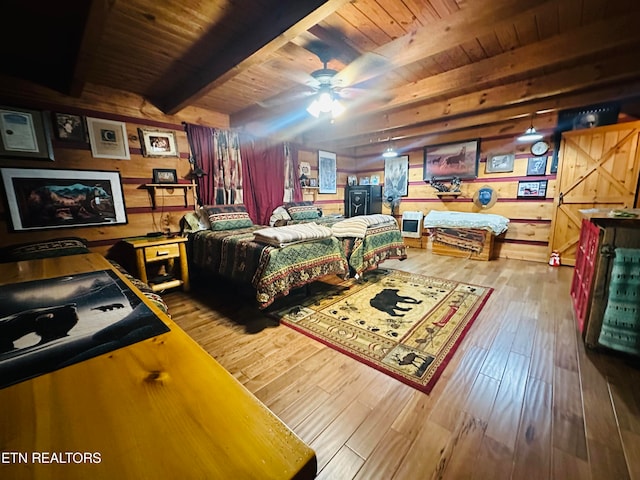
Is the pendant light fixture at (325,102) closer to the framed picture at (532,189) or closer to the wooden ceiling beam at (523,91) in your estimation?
the wooden ceiling beam at (523,91)

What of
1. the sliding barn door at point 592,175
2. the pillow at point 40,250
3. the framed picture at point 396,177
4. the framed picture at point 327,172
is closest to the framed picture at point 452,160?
the framed picture at point 396,177

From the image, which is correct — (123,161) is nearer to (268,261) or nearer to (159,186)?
(159,186)

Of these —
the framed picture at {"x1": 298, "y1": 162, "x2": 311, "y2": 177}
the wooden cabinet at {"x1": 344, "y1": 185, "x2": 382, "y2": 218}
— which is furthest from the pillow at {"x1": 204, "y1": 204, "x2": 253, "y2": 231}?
the wooden cabinet at {"x1": 344, "y1": 185, "x2": 382, "y2": 218}

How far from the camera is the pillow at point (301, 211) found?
444 cm

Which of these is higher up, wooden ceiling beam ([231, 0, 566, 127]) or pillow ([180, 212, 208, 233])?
wooden ceiling beam ([231, 0, 566, 127])

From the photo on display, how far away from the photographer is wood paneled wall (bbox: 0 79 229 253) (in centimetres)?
248

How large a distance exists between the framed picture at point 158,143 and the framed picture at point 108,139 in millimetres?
173

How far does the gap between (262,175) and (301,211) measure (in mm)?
904

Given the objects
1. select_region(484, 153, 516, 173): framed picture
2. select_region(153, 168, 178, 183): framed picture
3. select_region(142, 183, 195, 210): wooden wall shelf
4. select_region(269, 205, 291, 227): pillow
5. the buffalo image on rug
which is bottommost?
the buffalo image on rug

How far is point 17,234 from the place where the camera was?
8.20 ft

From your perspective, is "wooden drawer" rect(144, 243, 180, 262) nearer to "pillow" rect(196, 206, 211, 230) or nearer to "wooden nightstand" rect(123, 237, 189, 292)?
"wooden nightstand" rect(123, 237, 189, 292)

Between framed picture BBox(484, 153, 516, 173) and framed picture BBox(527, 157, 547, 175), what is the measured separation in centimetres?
25

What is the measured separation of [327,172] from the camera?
5.73m

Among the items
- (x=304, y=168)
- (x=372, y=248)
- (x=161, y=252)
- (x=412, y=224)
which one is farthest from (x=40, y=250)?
(x=412, y=224)
